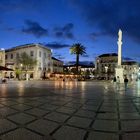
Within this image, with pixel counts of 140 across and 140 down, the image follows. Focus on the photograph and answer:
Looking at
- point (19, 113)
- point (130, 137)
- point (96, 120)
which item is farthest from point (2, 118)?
point (130, 137)

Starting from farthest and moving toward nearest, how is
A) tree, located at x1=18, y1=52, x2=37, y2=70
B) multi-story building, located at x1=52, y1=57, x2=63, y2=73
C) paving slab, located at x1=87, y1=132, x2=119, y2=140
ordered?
multi-story building, located at x1=52, y1=57, x2=63, y2=73 → tree, located at x1=18, y1=52, x2=37, y2=70 → paving slab, located at x1=87, y1=132, x2=119, y2=140

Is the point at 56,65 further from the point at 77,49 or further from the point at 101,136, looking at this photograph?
the point at 101,136

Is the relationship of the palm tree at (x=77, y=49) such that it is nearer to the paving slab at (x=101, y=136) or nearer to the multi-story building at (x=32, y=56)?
the multi-story building at (x=32, y=56)

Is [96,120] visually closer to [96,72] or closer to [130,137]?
[130,137]

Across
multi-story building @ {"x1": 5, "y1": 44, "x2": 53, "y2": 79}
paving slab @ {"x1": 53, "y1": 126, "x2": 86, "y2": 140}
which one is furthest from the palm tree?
paving slab @ {"x1": 53, "y1": 126, "x2": 86, "y2": 140}

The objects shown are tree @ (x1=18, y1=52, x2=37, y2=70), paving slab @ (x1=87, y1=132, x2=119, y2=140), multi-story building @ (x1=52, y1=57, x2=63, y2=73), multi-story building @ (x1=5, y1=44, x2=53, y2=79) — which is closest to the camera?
paving slab @ (x1=87, y1=132, x2=119, y2=140)

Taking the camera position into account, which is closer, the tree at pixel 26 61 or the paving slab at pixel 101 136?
the paving slab at pixel 101 136

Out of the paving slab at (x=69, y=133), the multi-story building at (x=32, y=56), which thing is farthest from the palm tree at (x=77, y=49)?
the paving slab at (x=69, y=133)

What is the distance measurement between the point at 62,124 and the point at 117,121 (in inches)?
77.2

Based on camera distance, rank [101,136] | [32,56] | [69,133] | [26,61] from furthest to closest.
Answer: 1. [32,56]
2. [26,61]
3. [69,133]
4. [101,136]

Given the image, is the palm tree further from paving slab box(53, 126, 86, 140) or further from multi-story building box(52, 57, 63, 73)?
paving slab box(53, 126, 86, 140)

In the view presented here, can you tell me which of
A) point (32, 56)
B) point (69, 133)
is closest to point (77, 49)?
point (32, 56)

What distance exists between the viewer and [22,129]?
268 inches

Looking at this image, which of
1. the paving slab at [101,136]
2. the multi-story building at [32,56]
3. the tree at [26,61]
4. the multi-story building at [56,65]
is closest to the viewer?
the paving slab at [101,136]
